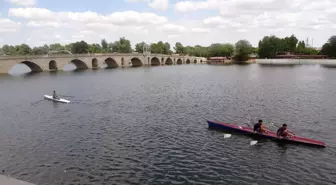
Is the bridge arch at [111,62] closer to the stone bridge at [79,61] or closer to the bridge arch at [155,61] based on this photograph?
the stone bridge at [79,61]

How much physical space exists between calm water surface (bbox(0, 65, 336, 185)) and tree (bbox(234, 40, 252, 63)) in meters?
129

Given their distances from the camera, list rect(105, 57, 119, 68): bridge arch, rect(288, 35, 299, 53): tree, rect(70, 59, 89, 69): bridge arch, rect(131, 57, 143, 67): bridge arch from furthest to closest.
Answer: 1. rect(288, 35, 299, 53): tree
2. rect(131, 57, 143, 67): bridge arch
3. rect(105, 57, 119, 68): bridge arch
4. rect(70, 59, 89, 69): bridge arch

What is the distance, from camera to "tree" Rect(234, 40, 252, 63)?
174 m

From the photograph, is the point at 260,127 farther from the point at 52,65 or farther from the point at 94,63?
the point at 94,63

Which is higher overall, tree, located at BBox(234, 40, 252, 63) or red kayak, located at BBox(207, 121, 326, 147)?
tree, located at BBox(234, 40, 252, 63)

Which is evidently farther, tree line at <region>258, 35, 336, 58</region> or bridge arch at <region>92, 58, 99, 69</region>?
tree line at <region>258, 35, 336, 58</region>

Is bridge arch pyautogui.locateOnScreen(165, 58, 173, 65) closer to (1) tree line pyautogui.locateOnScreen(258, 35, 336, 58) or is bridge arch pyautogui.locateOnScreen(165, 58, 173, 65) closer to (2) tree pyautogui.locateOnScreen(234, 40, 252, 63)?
(2) tree pyautogui.locateOnScreen(234, 40, 252, 63)

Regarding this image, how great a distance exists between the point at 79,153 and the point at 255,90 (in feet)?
140

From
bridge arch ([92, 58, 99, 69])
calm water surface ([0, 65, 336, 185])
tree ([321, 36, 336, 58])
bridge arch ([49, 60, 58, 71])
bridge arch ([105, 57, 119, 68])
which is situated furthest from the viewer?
tree ([321, 36, 336, 58])

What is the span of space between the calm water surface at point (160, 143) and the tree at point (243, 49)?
129 meters

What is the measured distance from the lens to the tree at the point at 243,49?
174 meters

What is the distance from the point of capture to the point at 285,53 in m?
191

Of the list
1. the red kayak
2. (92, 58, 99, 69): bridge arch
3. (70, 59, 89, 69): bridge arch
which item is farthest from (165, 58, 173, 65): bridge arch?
the red kayak

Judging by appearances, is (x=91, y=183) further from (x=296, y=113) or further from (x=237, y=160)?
(x=296, y=113)
